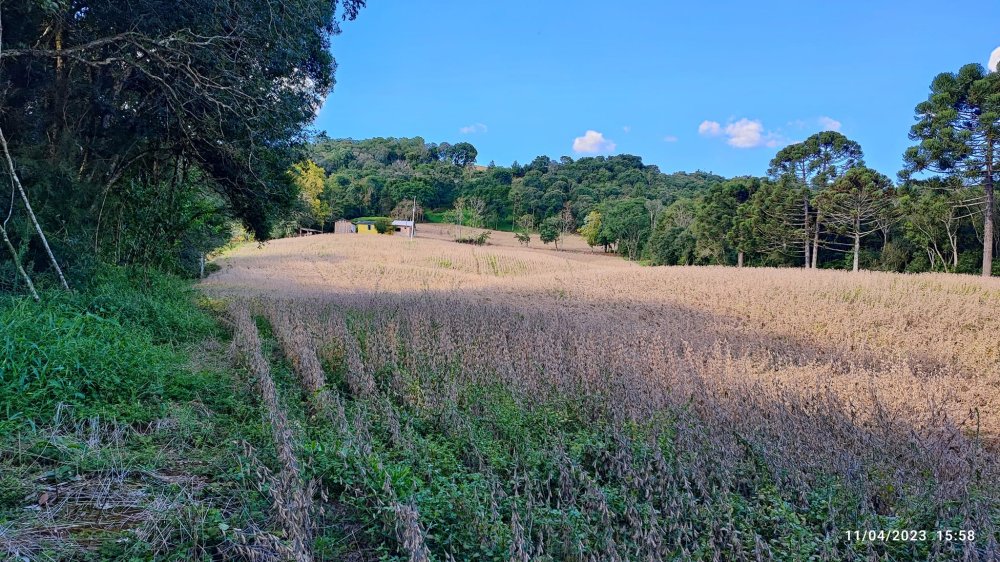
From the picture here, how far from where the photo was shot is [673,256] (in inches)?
2271

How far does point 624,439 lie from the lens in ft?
11.9

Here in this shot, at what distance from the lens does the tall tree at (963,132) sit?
77.9ft

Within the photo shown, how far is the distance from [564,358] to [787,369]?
285 cm

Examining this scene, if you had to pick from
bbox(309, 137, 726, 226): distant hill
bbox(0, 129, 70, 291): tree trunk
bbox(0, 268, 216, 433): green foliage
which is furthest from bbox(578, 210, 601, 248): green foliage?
bbox(0, 129, 70, 291): tree trunk

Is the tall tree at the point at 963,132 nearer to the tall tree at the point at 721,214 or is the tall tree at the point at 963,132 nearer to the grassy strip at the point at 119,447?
the tall tree at the point at 721,214

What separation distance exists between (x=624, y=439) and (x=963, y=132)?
30532 millimetres

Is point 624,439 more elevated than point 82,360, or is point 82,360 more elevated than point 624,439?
point 82,360

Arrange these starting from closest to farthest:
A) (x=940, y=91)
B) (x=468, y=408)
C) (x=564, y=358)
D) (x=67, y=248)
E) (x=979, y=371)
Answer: (x=468, y=408) < (x=564, y=358) < (x=979, y=371) < (x=67, y=248) < (x=940, y=91)

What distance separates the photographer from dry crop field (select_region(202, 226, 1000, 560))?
8.82 feet

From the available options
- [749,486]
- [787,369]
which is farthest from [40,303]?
[787,369]

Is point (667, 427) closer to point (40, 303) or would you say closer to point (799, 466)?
point (799, 466)

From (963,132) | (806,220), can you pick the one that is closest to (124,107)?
(963,132)

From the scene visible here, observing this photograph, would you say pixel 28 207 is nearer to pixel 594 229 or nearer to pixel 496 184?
pixel 594 229

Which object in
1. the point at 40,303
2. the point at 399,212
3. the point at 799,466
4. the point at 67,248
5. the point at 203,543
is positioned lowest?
the point at 203,543
